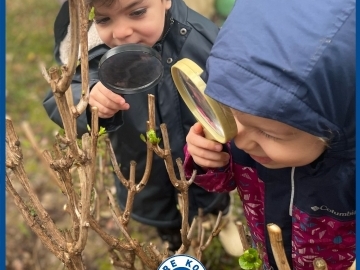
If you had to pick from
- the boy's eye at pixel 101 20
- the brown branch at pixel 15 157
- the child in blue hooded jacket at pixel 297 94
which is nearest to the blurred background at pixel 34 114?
the boy's eye at pixel 101 20

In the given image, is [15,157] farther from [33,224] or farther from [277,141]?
[277,141]

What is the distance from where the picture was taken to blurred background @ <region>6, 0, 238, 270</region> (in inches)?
81.6

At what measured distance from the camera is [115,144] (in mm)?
1628

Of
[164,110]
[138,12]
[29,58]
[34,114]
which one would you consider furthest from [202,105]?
[29,58]

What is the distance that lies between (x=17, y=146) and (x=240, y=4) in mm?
447

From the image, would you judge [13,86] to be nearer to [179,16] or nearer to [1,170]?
[179,16]

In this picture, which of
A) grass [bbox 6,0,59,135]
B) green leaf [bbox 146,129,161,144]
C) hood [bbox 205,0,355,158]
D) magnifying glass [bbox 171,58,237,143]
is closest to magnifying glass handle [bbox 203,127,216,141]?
magnifying glass [bbox 171,58,237,143]

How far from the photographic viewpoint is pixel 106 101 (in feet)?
4.10

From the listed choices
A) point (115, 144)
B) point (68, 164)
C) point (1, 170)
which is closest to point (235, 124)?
point (68, 164)

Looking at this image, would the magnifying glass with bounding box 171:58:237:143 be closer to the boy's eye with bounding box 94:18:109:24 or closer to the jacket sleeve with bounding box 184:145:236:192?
the jacket sleeve with bounding box 184:145:236:192

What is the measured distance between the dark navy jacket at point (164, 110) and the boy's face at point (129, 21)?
10 cm

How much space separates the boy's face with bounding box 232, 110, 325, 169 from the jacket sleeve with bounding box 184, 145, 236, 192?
202 millimetres

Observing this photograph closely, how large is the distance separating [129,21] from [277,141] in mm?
468

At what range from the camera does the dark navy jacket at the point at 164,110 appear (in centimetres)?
140
